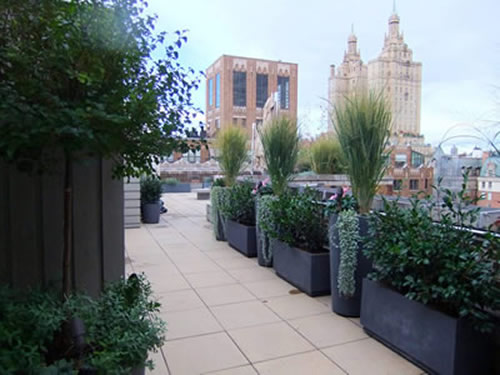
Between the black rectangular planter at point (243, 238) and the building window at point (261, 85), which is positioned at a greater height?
the building window at point (261, 85)

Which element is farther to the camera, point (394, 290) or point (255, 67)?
point (255, 67)

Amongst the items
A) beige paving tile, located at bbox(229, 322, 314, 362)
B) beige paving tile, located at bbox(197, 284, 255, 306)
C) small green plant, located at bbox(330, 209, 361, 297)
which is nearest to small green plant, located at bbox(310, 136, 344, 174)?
beige paving tile, located at bbox(197, 284, 255, 306)

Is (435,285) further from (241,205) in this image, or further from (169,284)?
(241,205)

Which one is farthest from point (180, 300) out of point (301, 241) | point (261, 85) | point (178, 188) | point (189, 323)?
point (261, 85)

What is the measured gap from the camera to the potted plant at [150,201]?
7.46 meters

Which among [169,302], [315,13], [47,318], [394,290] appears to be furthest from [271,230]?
[315,13]

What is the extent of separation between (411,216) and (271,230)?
6.02 feet

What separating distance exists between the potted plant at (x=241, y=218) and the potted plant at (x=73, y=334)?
3015 mm

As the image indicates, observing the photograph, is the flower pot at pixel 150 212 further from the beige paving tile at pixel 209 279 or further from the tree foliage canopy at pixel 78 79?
the tree foliage canopy at pixel 78 79

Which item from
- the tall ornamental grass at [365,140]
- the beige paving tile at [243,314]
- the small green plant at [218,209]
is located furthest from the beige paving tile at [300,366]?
the small green plant at [218,209]

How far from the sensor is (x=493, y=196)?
2.40 meters

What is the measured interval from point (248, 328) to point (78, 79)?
2.10 meters

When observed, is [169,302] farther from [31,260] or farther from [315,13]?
[315,13]

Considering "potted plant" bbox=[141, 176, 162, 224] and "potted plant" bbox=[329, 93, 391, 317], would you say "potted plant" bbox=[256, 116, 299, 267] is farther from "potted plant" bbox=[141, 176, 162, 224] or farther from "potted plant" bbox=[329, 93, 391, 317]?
"potted plant" bbox=[141, 176, 162, 224]
